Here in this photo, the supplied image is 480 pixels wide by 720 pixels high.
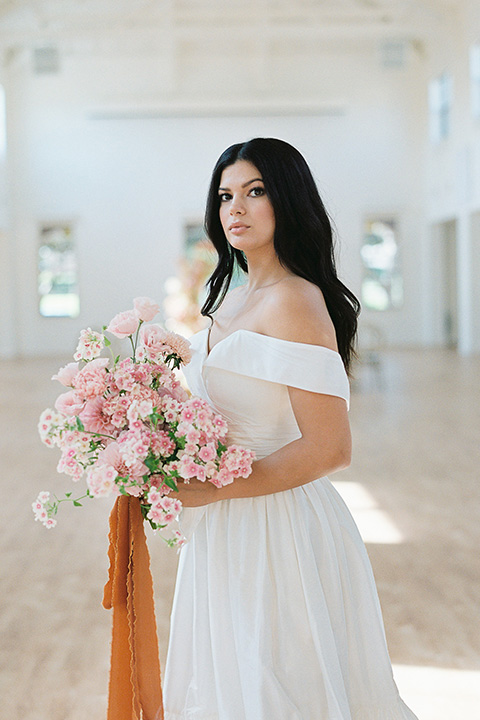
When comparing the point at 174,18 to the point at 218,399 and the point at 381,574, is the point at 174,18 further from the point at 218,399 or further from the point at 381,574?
the point at 218,399

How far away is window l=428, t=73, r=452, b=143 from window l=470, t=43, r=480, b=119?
142 cm

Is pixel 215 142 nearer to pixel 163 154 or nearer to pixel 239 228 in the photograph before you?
pixel 163 154

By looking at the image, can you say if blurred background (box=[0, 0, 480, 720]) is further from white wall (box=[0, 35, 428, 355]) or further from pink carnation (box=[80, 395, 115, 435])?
pink carnation (box=[80, 395, 115, 435])

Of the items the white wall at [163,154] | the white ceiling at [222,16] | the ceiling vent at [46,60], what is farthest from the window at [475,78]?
the ceiling vent at [46,60]

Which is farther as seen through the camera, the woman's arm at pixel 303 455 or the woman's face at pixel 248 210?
the woman's face at pixel 248 210

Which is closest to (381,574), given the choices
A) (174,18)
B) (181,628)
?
(181,628)

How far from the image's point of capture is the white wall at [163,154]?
18.8 m

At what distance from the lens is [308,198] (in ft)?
5.66

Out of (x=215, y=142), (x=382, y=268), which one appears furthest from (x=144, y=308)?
(x=382, y=268)

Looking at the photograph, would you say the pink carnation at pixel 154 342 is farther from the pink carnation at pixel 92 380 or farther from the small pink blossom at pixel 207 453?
the small pink blossom at pixel 207 453

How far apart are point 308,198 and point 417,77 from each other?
61.0ft

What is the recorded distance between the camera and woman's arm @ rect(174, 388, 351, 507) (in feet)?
5.34

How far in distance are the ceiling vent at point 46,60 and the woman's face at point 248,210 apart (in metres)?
17.9

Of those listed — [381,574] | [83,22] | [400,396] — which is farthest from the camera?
[83,22]
